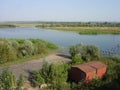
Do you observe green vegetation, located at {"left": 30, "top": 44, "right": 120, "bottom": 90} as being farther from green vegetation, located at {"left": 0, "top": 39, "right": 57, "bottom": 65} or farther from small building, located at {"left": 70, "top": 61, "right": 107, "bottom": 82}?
green vegetation, located at {"left": 0, "top": 39, "right": 57, "bottom": 65}

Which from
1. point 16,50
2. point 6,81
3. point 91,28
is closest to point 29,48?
point 16,50

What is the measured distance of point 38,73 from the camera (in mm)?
18375

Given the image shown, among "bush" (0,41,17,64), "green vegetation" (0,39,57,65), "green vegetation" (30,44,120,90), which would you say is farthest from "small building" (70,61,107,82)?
"bush" (0,41,17,64)

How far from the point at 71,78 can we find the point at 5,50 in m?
9.00

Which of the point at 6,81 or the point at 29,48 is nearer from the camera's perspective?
the point at 6,81

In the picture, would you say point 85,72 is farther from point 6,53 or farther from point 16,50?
point 16,50

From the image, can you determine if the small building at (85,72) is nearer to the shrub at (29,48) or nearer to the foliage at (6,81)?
the foliage at (6,81)

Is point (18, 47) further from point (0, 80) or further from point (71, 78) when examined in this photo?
point (0, 80)

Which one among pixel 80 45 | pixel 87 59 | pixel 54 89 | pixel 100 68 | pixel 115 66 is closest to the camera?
pixel 54 89

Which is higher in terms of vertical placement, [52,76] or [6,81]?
[6,81]

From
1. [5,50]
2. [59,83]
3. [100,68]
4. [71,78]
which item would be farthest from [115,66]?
[5,50]

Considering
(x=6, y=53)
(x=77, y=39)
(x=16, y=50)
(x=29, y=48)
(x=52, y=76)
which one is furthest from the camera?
(x=77, y=39)

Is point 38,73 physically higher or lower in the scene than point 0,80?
lower

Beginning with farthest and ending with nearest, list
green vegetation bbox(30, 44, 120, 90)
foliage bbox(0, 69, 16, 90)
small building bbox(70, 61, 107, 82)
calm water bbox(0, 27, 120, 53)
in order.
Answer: calm water bbox(0, 27, 120, 53), small building bbox(70, 61, 107, 82), green vegetation bbox(30, 44, 120, 90), foliage bbox(0, 69, 16, 90)
